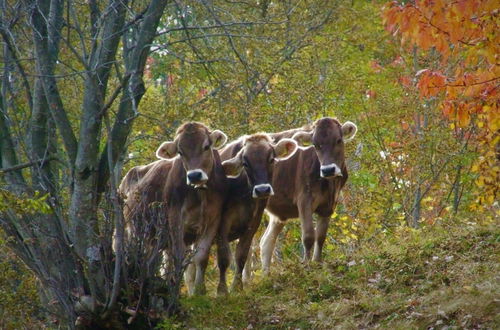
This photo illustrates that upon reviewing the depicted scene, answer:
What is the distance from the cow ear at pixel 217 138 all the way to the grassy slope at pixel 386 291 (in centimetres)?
210

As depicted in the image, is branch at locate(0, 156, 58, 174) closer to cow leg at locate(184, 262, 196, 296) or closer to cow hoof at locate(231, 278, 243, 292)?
cow leg at locate(184, 262, 196, 296)

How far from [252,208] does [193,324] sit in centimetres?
287

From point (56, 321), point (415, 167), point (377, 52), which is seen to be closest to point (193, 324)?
point (56, 321)

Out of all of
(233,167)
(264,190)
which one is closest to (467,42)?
(264,190)

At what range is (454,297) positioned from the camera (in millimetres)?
10602

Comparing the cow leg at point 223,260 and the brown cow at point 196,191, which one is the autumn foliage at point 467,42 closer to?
the brown cow at point 196,191

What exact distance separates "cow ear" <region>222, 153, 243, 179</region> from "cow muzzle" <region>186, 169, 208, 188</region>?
100cm

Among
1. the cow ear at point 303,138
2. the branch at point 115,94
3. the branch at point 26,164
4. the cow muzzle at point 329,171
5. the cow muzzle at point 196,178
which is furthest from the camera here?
the cow ear at point 303,138

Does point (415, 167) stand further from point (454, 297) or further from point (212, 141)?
point (454, 297)

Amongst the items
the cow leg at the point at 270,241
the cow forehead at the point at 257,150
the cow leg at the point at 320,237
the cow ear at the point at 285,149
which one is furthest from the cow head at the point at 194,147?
the cow leg at the point at 270,241

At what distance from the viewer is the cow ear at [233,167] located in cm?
1420

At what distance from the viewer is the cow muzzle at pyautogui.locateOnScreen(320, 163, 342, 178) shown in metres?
14.6

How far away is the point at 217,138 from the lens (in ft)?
46.6

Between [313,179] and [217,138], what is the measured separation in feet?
6.44
